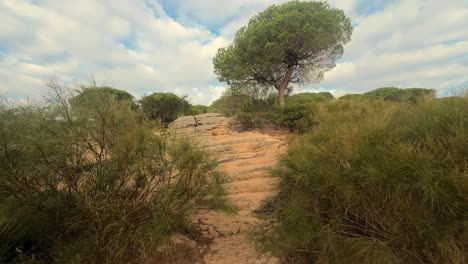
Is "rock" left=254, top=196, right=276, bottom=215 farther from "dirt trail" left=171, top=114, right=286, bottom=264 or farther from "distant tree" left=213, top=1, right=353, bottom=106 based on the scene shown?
"distant tree" left=213, top=1, right=353, bottom=106

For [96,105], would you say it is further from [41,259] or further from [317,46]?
[317,46]

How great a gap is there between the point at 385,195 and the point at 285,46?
14477 mm

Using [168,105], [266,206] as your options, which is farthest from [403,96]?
[168,105]

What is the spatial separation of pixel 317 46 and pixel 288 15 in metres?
2.52

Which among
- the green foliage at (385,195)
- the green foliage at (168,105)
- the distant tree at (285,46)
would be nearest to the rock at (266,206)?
the green foliage at (385,195)

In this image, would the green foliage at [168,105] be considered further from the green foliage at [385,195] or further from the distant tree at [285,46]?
the green foliage at [385,195]

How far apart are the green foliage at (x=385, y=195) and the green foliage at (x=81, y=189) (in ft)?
5.86

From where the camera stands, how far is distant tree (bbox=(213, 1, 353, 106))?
1606 cm

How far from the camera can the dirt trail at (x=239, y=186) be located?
4504mm

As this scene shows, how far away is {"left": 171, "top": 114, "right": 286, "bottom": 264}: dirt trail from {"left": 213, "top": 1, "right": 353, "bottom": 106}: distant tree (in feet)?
18.1

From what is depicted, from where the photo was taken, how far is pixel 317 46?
16.4 meters

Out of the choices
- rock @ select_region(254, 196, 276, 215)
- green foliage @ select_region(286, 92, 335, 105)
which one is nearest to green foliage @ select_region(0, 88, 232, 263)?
rock @ select_region(254, 196, 276, 215)

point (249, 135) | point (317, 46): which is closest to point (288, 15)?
point (317, 46)

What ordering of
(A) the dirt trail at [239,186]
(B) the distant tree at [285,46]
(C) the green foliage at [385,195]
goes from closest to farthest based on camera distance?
(C) the green foliage at [385,195] < (A) the dirt trail at [239,186] < (B) the distant tree at [285,46]
